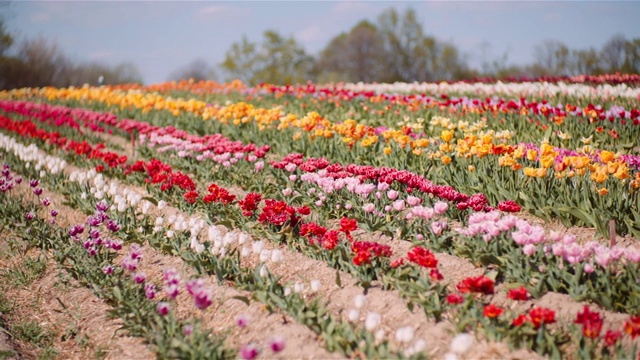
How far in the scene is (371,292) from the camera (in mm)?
3684

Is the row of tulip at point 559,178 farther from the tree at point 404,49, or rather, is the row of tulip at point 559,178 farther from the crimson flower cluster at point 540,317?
the tree at point 404,49

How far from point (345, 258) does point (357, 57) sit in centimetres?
3694

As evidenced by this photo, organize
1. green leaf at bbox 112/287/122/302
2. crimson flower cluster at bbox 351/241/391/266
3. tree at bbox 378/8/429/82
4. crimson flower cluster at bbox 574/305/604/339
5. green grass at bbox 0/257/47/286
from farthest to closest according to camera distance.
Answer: tree at bbox 378/8/429/82 < green grass at bbox 0/257/47/286 < green leaf at bbox 112/287/122/302 < crimson flower cluster at bbox 351/241/391/266 < crimson flower cluster at bbox 574/305/604/339

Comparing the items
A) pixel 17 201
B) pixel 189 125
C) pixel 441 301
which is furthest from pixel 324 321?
pixel 189 125

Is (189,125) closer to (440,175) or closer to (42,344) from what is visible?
(440,175)

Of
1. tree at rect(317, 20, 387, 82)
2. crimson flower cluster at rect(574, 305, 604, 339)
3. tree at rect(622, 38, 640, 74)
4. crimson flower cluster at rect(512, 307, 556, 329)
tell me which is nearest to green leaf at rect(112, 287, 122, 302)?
crimson flower cluster at rect(512, 307, 556, 329)

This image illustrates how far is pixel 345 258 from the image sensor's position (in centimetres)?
405

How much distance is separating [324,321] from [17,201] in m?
4.84

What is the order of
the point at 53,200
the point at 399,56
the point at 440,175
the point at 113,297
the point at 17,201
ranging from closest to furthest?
1. the point at 113,297
2. the point at 440,175
3. the point at 17,201
4. the point at 53,200
5. the point at 399,56

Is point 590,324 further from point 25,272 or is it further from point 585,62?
point 585,62

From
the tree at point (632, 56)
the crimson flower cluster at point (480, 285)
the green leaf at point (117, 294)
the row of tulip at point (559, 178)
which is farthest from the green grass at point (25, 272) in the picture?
the tree at point (632, 56)

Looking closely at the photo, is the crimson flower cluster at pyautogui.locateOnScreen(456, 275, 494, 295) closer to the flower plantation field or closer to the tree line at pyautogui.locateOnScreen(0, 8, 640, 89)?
the flower plantation field

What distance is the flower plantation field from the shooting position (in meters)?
3.11

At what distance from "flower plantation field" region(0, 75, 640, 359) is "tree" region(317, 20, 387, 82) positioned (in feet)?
107
